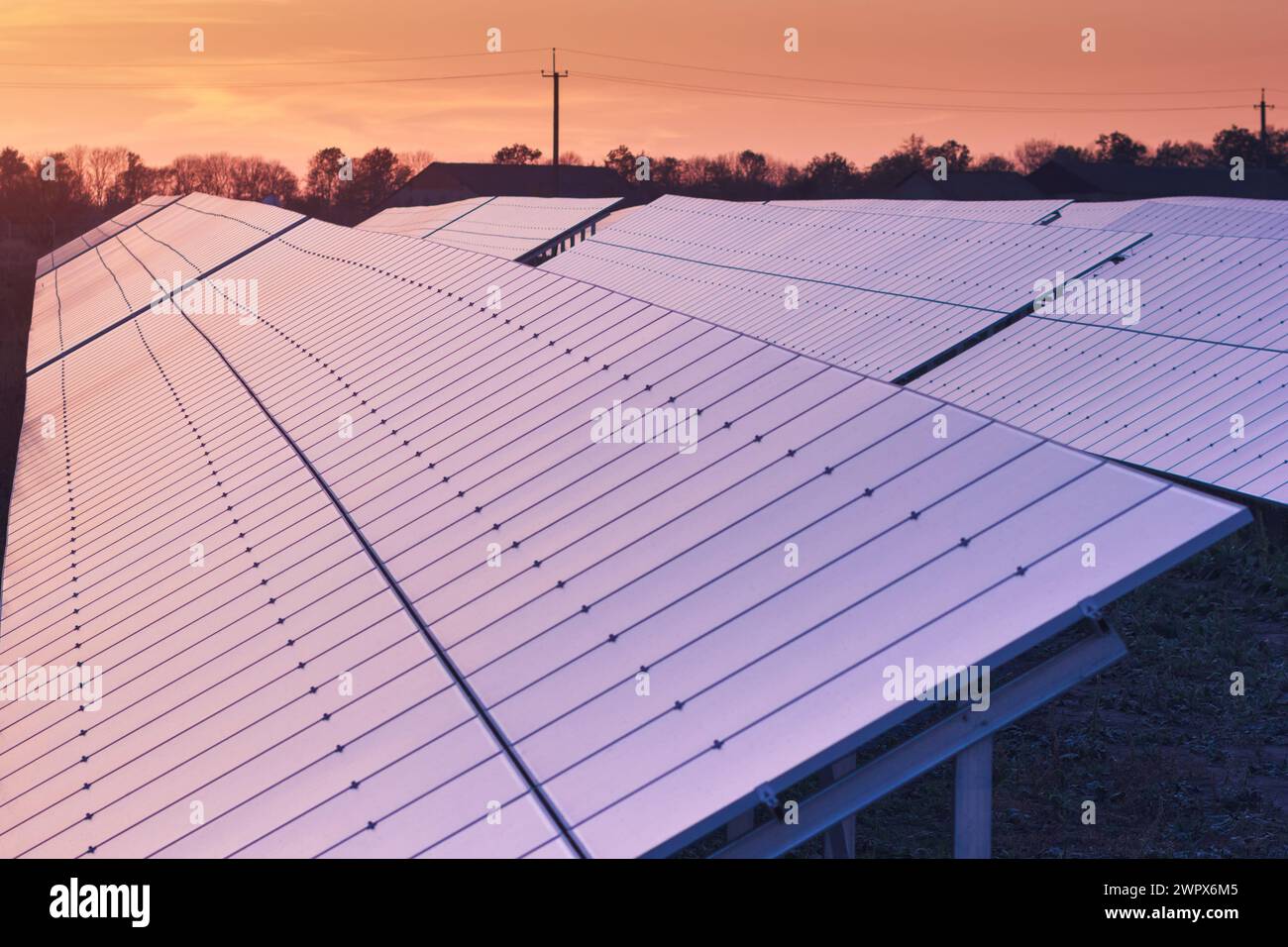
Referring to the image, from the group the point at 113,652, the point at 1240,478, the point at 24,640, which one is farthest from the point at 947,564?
the point at 1240,478

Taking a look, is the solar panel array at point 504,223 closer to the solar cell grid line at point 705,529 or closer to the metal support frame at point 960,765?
the solar cell grid line at point 705,529

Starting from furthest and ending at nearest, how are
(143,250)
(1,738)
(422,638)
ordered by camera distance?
(143,250) < (1,738) < (422,638)

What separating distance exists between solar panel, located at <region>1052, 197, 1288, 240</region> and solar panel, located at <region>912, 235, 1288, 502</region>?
15.7 ft

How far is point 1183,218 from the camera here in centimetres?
3553

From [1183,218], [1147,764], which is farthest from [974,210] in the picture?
[1147,764]

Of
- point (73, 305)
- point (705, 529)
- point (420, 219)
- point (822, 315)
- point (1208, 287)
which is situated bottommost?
point (822, 315)

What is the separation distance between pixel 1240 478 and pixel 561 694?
45.6 ft

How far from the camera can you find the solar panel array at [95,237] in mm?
55125

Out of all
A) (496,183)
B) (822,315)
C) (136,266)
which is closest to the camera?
(822,315)

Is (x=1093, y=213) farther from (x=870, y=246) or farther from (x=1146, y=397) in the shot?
(x=1146, y=397)

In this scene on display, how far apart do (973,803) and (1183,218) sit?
31516 millimetres

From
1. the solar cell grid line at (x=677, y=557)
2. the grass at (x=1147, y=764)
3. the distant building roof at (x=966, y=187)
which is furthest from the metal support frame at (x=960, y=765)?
the distant building roof at (x=966, y=187)

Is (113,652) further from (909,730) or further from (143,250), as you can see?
(143,250)
